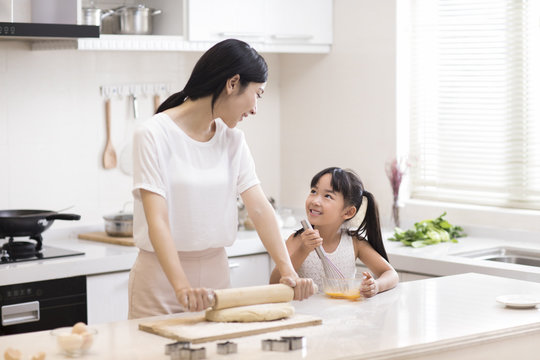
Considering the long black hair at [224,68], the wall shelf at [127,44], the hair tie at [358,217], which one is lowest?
the hair tie at [358,217]

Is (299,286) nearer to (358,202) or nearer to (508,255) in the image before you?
(358,202)

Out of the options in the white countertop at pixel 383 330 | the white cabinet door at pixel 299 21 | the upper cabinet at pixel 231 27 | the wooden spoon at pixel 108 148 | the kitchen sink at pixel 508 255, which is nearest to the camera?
the white countertop at pixel 383 330

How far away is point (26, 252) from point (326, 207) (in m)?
1.20

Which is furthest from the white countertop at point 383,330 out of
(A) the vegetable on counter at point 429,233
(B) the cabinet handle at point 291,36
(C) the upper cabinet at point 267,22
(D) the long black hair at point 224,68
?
(B) the cabinet handle at point 291,36

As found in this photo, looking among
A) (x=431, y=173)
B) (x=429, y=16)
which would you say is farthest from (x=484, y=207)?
(x=429, y=16)

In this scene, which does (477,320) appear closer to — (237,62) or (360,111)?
(237,62)

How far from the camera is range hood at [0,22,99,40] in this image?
3045 mm

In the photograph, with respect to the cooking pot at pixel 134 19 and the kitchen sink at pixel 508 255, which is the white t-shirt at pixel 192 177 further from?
the cooking pot at pixel 134 19

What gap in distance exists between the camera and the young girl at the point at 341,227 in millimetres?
2645

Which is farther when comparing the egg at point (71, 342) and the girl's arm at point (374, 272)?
the girl's arm at point (374, 272)

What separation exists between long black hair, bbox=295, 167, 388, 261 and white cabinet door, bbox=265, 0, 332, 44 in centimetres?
132

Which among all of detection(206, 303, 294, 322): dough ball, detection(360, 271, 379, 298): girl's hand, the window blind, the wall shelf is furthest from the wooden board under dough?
the window blind

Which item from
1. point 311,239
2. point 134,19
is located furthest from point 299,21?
point 311,239

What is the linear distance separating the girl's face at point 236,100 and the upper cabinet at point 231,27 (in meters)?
1.35
